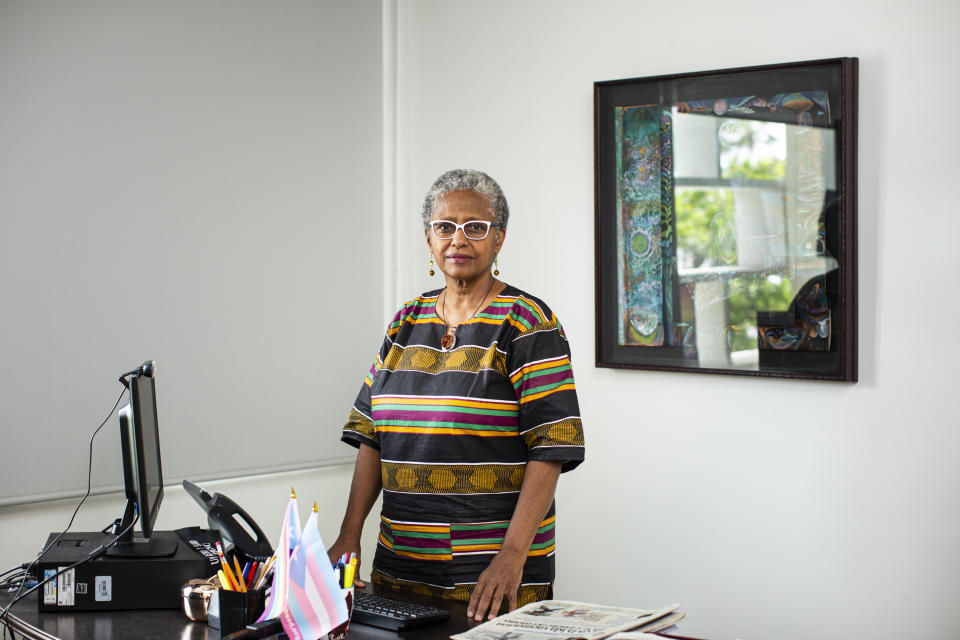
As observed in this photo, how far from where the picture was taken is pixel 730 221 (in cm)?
266

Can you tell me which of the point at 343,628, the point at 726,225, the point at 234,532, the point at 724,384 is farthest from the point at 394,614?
the point at 726,225

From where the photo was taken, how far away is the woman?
1.79 metres

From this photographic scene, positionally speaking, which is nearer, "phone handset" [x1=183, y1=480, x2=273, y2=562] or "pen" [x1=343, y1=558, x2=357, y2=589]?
"pen" [x1=343, y1=558, x2=357, y2=589]

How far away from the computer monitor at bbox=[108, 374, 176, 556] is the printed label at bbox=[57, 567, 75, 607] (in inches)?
3.4

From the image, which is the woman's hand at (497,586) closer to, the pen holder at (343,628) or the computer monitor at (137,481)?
the pen holder at (343,628)

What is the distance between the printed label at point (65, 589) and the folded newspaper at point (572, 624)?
2.57 ft

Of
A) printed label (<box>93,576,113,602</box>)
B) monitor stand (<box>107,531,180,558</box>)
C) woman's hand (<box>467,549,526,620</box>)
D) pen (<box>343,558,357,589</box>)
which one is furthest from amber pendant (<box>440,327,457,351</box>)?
printed label (<box>93,576,113,602</box>)

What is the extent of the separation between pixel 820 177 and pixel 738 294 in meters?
0.41

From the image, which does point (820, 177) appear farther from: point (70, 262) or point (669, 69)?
point (70, 262)

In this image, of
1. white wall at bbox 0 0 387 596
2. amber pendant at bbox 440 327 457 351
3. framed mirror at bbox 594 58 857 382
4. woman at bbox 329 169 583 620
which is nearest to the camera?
woman at bbox 329 169 583 620

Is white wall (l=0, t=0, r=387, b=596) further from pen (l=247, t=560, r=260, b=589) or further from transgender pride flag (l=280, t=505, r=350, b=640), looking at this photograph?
transgender pride flag (l=280, t=505, r=350, b=640)

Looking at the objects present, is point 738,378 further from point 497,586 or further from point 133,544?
point 133,544

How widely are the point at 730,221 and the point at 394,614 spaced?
1.67 metres

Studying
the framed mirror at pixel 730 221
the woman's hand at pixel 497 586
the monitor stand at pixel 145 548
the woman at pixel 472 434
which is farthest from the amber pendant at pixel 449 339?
the framed mirror at pixel 730 221
